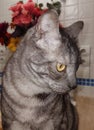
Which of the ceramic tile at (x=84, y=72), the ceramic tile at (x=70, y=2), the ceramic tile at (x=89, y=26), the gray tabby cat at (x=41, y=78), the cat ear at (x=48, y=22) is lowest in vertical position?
the ceramic tile at (x=84, y=72)

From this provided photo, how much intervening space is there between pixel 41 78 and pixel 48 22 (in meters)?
0.16

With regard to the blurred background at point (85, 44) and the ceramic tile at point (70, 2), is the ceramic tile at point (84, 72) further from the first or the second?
the ceramic tile at point (70, 2)

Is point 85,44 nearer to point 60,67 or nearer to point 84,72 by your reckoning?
point 84,72

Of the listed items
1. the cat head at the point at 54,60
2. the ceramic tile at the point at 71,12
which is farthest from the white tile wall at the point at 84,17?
the cat head at the point at 54,60

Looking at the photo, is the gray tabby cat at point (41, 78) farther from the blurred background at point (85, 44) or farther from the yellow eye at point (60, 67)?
the blurred background at point (85, 44)

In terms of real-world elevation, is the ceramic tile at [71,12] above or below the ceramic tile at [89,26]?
above

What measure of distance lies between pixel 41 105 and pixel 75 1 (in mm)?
920

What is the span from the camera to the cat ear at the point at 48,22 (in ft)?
2.36

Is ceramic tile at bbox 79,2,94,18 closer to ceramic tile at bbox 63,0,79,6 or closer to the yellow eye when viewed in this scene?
ceramic tile at bbox 63,0,79,6

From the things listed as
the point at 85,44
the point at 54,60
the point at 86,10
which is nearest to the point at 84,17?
the point at 86,10

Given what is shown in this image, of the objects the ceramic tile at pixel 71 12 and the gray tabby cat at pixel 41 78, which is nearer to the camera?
the gray tabby cat at pixel 41 78

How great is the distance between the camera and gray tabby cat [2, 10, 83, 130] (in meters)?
0.79

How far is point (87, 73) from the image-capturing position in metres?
1.59

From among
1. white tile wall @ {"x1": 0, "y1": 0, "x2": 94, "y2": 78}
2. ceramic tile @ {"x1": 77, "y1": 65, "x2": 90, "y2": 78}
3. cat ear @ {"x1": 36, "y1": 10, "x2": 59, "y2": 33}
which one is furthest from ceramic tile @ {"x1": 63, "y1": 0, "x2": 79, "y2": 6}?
cat ear @ {"x1": 36, "y1": 10, "x2": 59, "y2": 33}
